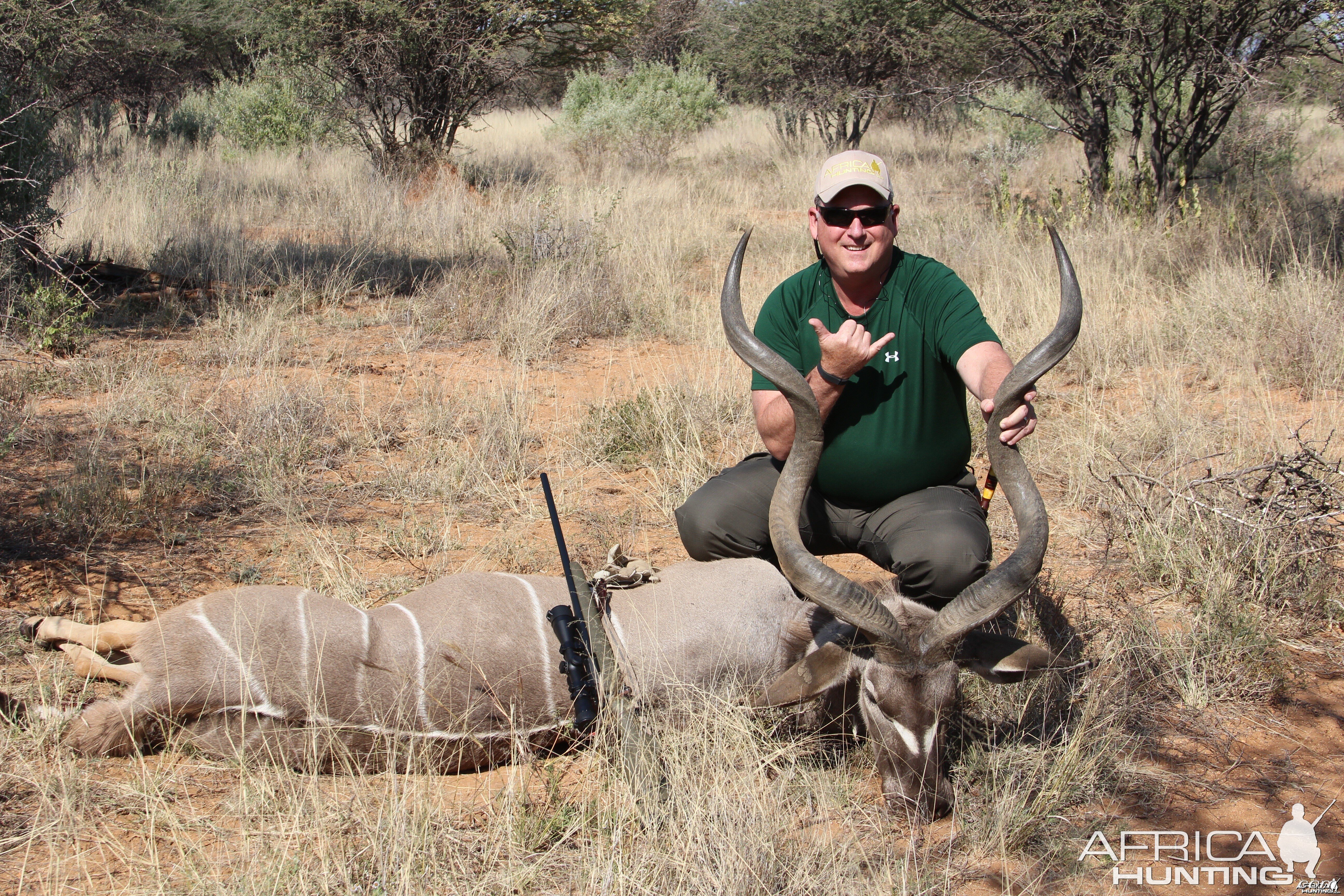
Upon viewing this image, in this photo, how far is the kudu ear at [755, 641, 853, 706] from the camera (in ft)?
9.04

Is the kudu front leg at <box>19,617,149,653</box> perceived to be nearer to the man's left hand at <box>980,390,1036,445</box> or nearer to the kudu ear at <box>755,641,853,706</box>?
the kudu ear at <box>755,641,853,706</box>

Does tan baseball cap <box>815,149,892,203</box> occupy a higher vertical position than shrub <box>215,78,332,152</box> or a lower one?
higher

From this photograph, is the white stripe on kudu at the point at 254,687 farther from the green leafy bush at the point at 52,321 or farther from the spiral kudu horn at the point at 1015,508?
the green leafy bush at the point at 52,321

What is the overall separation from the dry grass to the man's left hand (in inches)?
36.2

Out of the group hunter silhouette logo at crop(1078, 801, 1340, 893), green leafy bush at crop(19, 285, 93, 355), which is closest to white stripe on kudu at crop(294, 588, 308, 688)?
hunter silhouette logo at crop(1078, 801, 1340, 893)

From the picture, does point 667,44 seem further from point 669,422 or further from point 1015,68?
point 669,422

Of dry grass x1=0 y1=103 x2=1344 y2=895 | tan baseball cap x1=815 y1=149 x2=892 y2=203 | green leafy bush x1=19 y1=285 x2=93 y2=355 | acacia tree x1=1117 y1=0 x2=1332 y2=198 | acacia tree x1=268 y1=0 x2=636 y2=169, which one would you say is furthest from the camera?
acacia tree x1=268 y1=0 x2=636 y2=169

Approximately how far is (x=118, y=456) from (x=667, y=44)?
31752 mm

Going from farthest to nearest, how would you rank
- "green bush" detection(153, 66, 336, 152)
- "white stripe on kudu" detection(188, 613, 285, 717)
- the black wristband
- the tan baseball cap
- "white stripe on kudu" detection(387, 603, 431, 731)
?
1. "green bush" detection(153, 66, 336, 152)
2. the tan baseball cap
3. the black wristband
4. "white stripe on kudu" detection(387, 603, 431, 731)
5. "white stripe on kudu" detection(188, 613, 285, 717)

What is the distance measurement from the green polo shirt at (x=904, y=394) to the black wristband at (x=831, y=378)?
18cm

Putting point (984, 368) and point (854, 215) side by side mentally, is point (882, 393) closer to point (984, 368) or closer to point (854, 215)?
point (984, 368)

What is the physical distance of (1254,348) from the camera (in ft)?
19.9

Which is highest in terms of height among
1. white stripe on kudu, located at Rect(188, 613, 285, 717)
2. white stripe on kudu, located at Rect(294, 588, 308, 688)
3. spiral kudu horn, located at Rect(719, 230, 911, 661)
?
spiral kudu horn, located at Rect(719, 230, 911, 661)

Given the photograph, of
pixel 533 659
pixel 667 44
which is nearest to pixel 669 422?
pixel 533 659
